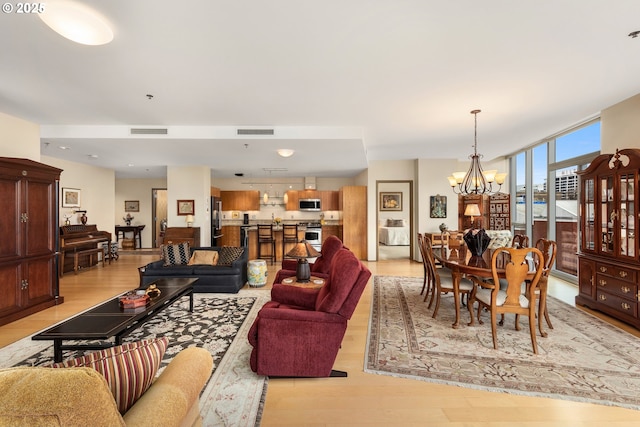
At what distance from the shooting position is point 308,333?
230 centimetres

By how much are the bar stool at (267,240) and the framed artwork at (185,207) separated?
5.98 feet

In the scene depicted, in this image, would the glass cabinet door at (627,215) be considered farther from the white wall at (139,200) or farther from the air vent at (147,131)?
the white wall at (139,200)

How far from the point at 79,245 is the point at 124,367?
7135 mm

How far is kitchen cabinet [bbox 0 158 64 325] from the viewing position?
11.7 feet

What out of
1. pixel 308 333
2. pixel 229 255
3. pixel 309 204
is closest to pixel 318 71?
pixel 308 333

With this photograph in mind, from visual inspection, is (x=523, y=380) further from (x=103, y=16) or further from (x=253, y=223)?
(x=253, y=223)

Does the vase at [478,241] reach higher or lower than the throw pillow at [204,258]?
higher

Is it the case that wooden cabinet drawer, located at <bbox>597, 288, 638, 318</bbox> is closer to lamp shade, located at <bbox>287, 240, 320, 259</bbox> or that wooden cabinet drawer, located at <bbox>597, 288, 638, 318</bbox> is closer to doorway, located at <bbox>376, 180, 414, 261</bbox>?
lamp shade, located at <bbox>287, 240, 320, 259</bbox>

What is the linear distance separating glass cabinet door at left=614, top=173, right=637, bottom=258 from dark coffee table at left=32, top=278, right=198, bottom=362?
5395 millimetres

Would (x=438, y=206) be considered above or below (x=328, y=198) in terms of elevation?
below

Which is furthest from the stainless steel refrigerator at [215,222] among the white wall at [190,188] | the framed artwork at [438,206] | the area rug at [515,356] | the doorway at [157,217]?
the framed artwork at [438,206]

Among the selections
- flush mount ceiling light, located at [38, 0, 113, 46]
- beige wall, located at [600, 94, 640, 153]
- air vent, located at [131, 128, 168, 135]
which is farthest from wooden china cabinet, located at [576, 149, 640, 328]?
air vent, located at [131, 128, 168, 135]

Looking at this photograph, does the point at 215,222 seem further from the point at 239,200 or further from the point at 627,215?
the point at 627,215

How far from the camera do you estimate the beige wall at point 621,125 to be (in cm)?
365
